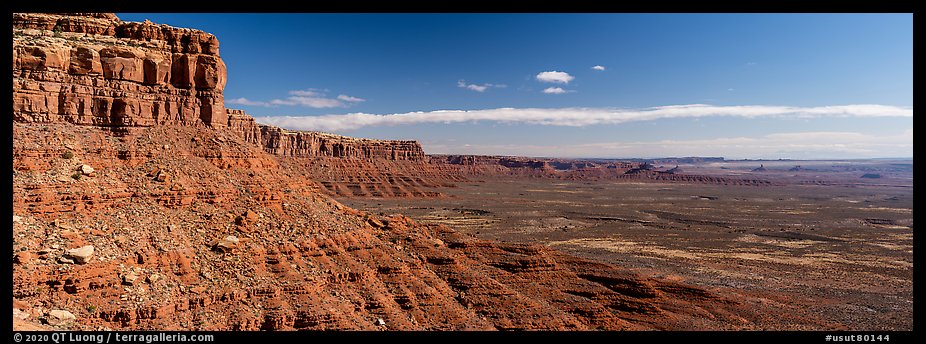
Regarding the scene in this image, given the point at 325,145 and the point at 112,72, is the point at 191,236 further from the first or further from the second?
the point at 325,145

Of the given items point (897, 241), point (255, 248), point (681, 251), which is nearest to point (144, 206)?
point (255, 248)

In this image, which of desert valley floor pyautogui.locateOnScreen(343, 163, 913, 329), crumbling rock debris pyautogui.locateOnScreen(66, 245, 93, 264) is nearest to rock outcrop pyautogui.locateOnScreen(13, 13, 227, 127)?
crumbling rock debris pyautogui.locateOnScreen(66, 245, 93, 264)

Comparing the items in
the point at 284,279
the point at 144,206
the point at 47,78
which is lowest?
the point at 284,279

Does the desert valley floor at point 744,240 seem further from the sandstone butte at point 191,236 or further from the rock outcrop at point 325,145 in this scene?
the rock outcrop at point 325,145

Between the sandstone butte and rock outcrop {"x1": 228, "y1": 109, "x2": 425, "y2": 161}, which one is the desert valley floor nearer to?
the sandstone butte

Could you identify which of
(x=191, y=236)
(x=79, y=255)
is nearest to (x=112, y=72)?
(x=191, y=236)

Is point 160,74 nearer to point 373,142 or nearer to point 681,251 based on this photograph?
point 681,251

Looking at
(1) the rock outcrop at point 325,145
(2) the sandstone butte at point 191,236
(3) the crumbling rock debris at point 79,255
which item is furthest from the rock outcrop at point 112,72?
(1) the rock outcrop at point 325,145

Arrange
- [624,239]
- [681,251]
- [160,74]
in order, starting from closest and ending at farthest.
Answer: [160,74] < [681,251] < [624,239]
